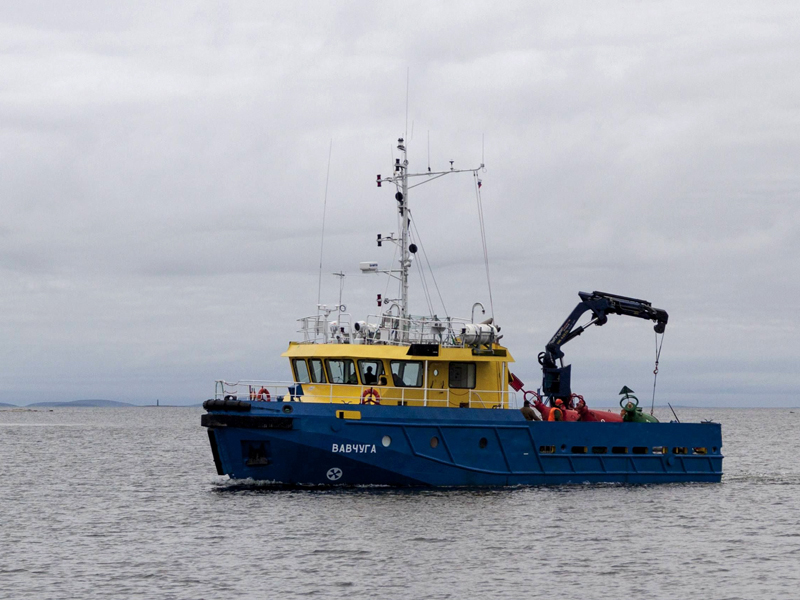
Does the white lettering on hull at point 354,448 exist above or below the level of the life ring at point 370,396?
below

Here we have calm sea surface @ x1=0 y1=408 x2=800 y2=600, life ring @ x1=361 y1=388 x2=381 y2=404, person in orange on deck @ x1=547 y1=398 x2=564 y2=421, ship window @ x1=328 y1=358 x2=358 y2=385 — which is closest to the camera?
calm sea surface @ x1=0 y1=408 x2=800 y2=600

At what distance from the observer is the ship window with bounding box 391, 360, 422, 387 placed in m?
26.6

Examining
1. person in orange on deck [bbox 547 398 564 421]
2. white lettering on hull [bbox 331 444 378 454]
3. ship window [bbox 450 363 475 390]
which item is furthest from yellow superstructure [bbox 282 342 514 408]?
person in orange on deck [bbox 547 398 564 421]

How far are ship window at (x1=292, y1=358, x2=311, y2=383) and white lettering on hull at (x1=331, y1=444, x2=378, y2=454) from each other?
296 cm

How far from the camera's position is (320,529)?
21938 millimetres

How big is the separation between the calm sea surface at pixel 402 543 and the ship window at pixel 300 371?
9.82 ft

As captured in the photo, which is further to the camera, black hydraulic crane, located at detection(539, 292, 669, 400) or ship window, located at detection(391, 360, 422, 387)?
black hydraulic crane, located at detection(539, 292, 669, 400)

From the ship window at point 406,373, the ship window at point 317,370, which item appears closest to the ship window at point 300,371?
the ship window at point 317,370

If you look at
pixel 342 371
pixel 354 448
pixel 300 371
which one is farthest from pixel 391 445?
pixel 300 371

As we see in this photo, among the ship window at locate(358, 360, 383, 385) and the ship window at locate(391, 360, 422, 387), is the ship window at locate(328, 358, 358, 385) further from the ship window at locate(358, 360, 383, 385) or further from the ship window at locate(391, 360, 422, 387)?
the ship window at locate(391, 360, 422, 387)

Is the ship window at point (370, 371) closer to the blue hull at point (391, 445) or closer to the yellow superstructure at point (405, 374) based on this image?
the yellow superstructure at point (405, 374)

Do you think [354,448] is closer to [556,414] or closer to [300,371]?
[300,371]

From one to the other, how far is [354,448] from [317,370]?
2964 mm

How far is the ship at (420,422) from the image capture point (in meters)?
25.3
